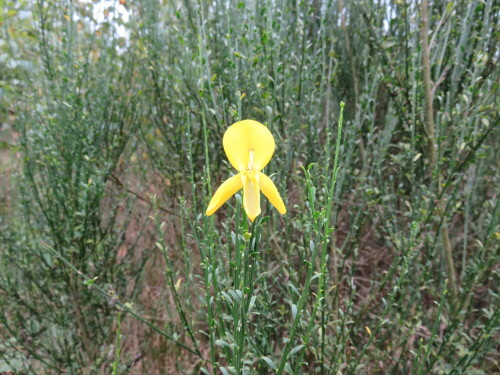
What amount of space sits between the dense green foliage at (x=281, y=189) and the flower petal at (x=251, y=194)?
32cm

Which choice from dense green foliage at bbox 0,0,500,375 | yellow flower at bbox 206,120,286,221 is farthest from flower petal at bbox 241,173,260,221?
dense green foliage at bbox 0,0,500,375

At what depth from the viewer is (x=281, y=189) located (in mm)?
1498

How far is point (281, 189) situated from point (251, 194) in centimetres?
72

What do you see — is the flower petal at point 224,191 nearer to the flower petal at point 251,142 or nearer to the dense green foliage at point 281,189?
the flower petal at point 251,142

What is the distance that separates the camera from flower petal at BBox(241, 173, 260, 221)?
769mm

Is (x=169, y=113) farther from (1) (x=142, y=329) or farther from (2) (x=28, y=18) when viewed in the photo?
(2) (x=28, y=18)

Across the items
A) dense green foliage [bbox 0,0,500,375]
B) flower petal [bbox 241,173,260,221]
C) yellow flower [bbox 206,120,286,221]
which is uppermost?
dense green foliage [bbox 0,0,500,375]

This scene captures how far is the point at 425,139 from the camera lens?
6.01 ft

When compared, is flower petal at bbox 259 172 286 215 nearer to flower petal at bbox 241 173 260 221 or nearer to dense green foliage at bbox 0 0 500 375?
flower petal at bbox 241 173 260 221

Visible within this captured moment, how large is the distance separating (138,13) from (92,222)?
1.51 meters

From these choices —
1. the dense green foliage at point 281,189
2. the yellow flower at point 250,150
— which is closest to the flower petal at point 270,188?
the yellow flower at point 250,150

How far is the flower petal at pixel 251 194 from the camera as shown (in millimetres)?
769

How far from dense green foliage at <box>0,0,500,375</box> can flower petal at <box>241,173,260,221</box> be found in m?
0.32

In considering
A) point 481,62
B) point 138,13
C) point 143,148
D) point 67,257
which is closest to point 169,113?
point 143,148
